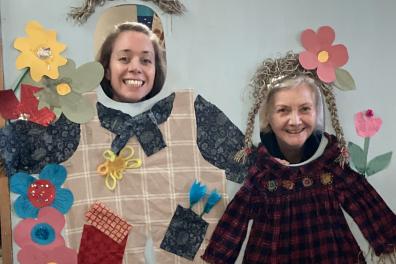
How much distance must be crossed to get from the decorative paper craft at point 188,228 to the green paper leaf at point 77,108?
36 cm

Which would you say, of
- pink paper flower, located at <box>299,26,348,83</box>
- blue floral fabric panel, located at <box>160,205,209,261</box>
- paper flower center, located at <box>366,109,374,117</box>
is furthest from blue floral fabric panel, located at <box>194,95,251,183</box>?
paper flower center, located at <box>366,109,374,117</box>

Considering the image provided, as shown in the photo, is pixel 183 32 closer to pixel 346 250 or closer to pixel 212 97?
pixel 212 97

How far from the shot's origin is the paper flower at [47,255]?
122cm

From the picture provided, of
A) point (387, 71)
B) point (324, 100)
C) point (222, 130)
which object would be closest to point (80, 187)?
point (222, 130)

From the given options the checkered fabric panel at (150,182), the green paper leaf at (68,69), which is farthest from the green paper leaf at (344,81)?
the green paper leaf at (68,69)

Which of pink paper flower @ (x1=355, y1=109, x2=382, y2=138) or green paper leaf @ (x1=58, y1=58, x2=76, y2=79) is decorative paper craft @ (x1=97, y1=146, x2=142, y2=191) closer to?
green paper leaf @ (x1=58, y1=58, x2=76, y2=79)

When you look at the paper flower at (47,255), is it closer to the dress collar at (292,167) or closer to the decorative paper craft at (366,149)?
the dress collar at (292,167)

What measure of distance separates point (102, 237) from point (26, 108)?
413mm

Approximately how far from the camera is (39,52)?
1.22 m

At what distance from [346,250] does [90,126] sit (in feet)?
2.73

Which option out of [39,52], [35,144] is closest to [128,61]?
[39,52]

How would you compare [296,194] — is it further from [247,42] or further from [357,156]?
[247,42]

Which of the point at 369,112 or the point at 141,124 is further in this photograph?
the point at 369,112

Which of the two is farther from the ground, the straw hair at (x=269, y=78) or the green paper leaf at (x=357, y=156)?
the straw hair at (x=269, y=78)
